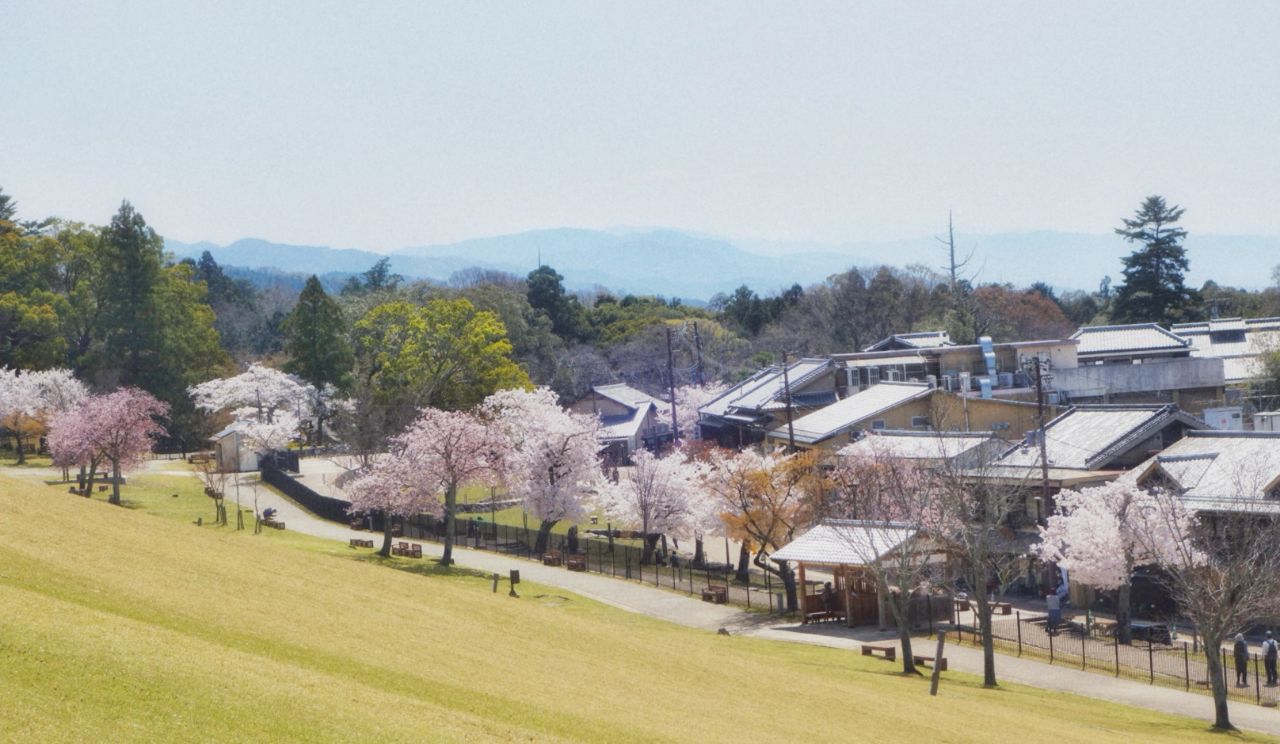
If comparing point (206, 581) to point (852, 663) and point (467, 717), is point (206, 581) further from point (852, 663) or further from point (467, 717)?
point (852, 663)

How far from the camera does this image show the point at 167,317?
3046 inches

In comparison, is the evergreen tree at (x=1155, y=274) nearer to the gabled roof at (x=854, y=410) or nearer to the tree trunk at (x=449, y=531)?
Answer: the gabled roof at (x=854, y=410)

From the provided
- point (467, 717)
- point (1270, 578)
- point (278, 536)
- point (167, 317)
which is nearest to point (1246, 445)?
point (1270, 578)

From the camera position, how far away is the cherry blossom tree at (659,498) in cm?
5050

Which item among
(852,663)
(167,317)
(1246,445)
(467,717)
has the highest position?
(167,317)

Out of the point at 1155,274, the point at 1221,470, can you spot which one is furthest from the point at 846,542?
the point at 1155,274

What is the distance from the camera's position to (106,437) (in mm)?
54000

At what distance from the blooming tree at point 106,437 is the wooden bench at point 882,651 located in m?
37.1

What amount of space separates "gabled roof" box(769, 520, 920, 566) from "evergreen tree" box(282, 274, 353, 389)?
49850 millimetres

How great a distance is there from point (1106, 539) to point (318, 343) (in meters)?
58.5

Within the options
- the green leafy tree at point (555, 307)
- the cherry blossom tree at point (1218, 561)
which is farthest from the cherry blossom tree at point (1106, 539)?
the green leafy tree at point (555, 307)

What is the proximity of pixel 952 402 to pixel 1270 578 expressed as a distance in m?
31.8

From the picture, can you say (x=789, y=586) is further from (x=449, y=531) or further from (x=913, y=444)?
(x=913, y=444)

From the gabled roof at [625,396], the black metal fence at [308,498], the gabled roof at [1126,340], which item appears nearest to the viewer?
the black metal fence at [308,498]
